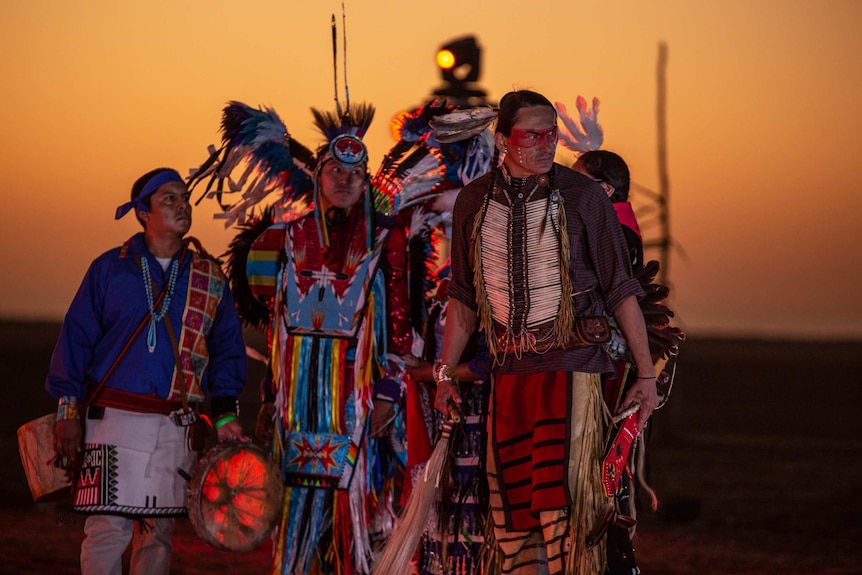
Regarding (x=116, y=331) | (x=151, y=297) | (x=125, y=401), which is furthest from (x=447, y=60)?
(x=125, y=401)

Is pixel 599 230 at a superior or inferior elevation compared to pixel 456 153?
inferior

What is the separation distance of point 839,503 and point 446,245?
4.73 metres

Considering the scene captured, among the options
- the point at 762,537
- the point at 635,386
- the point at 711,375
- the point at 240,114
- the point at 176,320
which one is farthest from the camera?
the point at 711,375

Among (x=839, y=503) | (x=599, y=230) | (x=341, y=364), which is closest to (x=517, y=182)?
(x=599, y=230)

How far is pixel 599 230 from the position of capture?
396cm

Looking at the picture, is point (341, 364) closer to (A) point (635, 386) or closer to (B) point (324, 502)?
(B) point (324, 502)

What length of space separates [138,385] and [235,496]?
0.51m

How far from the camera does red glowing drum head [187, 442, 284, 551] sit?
15.5 ft

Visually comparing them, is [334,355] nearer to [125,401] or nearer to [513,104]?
[125,401]

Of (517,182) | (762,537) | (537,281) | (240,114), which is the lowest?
(762,537)

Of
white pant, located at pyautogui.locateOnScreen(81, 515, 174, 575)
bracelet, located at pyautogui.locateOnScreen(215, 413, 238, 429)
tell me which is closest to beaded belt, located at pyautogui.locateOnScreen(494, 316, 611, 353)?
bracelet, located at pyautogui.locateOnScreen(215, 413, 238, 429)

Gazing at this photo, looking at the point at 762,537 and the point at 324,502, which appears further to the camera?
the point at 762,537

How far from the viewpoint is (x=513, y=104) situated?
4.04 m

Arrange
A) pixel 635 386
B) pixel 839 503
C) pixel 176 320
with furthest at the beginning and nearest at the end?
1. pixel 839 503
2. pixel 176 320
3. pixel 635 386
